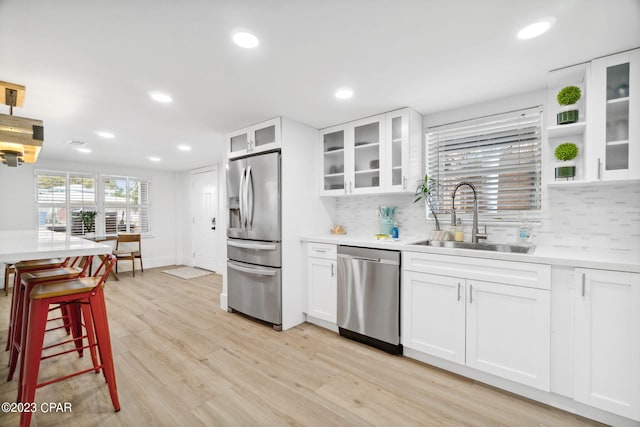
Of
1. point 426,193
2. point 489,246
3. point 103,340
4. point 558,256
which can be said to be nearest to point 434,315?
point 489,246

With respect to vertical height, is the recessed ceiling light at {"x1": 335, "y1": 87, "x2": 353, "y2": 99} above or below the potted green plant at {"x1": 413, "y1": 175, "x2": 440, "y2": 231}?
above

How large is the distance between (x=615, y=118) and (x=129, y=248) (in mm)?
7341

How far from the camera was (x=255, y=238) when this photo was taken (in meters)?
3.21

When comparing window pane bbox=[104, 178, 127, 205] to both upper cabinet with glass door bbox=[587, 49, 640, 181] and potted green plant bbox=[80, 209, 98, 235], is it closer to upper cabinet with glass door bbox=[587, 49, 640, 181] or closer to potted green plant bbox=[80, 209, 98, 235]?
potted green plant bbox=[80, 209, 98, 235]

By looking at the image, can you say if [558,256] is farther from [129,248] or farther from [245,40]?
[129,248]

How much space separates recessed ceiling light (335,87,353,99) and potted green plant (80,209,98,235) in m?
5.54

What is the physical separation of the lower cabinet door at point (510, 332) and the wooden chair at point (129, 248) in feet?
18.9


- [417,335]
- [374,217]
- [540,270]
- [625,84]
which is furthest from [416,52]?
[417,335]

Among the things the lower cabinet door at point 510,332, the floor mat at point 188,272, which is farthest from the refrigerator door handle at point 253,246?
the floor mat at point 188,272

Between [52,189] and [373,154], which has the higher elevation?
[373,154]

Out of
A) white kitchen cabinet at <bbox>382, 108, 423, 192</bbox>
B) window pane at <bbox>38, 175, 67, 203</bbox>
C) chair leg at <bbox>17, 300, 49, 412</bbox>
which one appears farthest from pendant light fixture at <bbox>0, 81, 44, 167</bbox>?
window pane at <bbox>38, 175, 67, 203</bbox>

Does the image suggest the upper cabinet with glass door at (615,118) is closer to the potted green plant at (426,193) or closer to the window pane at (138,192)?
the potted green plant at (426,193)

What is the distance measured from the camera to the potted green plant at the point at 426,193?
2795 mm

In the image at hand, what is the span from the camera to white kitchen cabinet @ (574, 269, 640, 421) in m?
1.58
